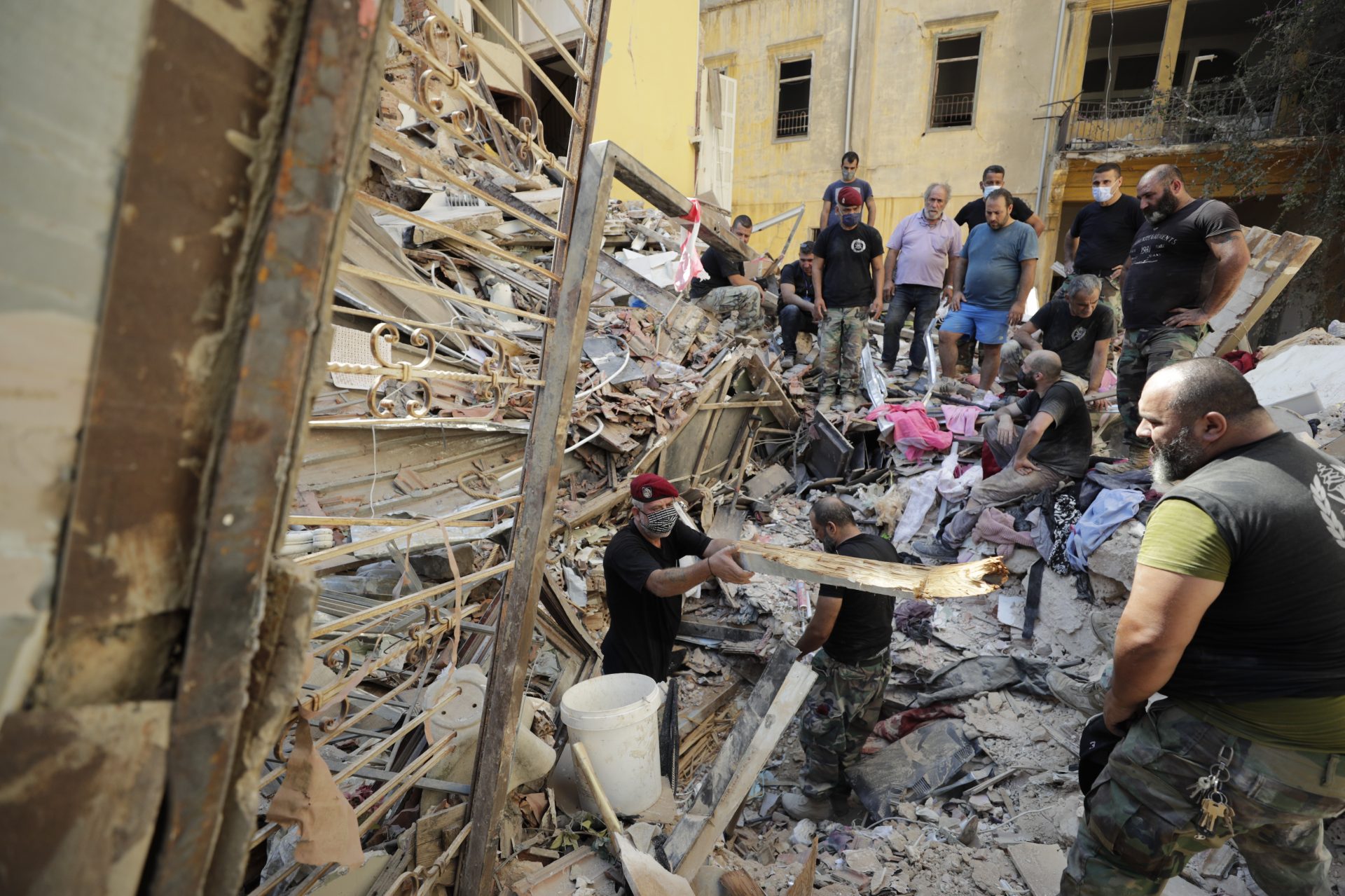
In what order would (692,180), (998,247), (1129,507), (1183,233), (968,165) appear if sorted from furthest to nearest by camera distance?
(968,165) → (692,180) → (998,247) → (1129,507) → (1183,233)

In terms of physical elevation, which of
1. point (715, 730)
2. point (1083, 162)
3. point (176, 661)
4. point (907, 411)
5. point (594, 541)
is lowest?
point (715, 730)

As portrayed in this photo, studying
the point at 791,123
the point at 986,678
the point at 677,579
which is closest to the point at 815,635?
the point at 677,579

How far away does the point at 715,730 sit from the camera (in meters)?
4.54

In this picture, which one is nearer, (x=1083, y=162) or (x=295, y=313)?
(x=295, y=313)

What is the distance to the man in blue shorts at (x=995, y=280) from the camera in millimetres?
6477

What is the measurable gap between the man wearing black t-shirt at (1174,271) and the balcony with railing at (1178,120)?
11.4 meters

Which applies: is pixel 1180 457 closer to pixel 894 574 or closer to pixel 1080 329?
pixel 894 574

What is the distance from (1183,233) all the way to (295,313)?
498 centimetres

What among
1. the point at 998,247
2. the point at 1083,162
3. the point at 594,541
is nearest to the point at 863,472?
the point at 998,247

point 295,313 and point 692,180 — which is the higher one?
→ point 692,180

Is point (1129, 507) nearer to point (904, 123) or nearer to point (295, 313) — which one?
point (295, 313)

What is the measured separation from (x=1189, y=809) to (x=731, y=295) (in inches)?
280

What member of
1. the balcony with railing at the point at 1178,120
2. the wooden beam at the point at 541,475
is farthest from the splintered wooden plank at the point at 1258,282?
the balcony with railing at the point at 1178,120

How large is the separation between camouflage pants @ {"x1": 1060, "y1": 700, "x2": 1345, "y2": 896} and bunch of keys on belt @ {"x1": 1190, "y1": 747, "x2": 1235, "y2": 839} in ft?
0.04
